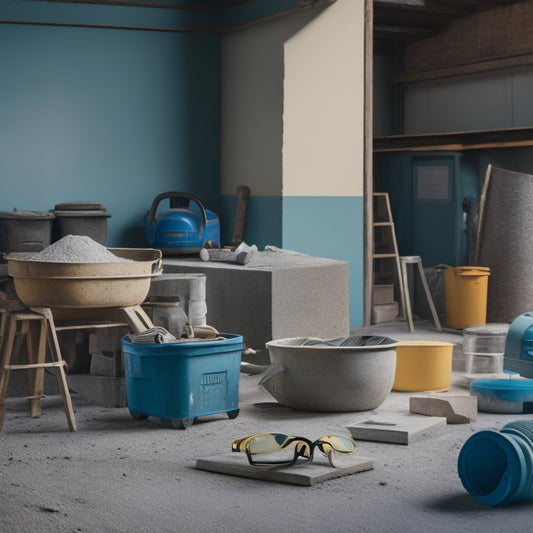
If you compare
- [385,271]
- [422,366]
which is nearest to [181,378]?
[422,366]

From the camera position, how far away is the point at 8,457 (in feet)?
16.8

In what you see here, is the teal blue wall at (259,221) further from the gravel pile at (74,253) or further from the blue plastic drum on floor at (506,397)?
the blue plastic drum on floor at (506,397)

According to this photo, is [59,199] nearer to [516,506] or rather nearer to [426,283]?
[426,283]

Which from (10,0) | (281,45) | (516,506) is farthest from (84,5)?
(516,506)

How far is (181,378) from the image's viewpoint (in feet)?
18.7

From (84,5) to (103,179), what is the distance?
1681 millimetres

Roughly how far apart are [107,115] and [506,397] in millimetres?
5355

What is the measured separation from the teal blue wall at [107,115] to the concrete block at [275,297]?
1948 millimetres

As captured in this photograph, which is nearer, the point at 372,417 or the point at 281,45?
the point at 372,417

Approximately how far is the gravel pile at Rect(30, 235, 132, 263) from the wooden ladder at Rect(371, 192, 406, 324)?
4.72 m

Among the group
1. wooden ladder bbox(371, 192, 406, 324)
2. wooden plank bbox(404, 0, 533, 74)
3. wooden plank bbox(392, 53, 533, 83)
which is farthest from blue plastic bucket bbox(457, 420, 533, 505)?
wooden plank bbox(404, 0, 533, 74)

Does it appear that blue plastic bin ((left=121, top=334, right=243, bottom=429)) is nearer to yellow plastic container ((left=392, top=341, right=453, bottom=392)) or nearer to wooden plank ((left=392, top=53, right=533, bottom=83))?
yellow plastic container ((left=392, top=341, right=453, bottom=392))

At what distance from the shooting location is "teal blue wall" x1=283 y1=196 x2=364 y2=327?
9.83 metres

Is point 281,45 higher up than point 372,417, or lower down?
higher up
